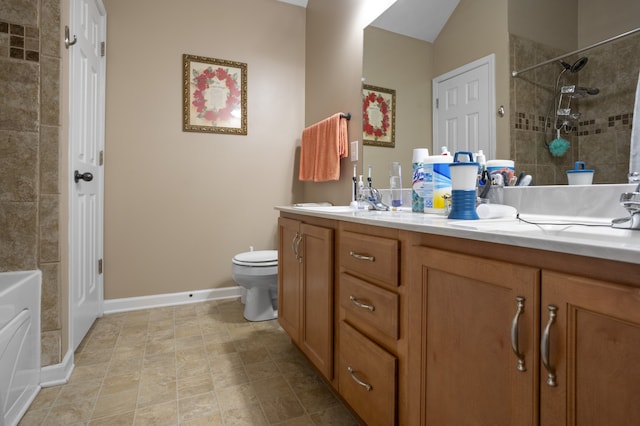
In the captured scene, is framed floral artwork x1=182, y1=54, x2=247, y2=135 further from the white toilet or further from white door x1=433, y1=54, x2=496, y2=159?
white door x1=433, y1=54, x2=496, y2=159

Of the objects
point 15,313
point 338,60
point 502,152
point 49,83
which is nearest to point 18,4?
point 49,83

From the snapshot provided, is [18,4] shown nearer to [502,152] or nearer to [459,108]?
[459,108]

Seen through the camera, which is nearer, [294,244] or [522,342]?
[522,342]

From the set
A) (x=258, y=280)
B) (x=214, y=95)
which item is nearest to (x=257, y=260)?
(x=258, y=280)

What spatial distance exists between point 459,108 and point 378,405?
1.20 metres

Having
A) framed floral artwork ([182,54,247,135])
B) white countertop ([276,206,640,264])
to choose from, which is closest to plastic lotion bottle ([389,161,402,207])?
white countertop ([276,206,640,264])

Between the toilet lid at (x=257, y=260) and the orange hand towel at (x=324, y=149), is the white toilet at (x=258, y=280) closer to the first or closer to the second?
the toilet lid at (x=257, y=260)

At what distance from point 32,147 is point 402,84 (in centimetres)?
176

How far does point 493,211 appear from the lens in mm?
1053

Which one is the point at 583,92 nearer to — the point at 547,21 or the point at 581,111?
the point at 581,111

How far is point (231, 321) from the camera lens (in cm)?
229

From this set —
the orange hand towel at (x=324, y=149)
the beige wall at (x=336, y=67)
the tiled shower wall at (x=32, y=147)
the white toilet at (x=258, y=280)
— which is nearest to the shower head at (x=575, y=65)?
the beige wall at (x=336, y=67)

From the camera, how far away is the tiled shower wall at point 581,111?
0.95 meters

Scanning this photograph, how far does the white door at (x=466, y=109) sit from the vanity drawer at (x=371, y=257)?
663 mm
